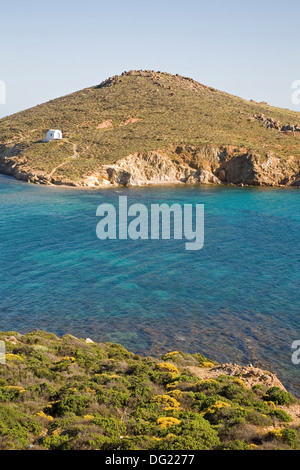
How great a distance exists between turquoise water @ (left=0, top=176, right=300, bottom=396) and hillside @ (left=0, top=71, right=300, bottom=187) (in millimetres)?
26976

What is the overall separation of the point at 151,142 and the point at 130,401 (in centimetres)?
8003

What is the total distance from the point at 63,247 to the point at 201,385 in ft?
93.3

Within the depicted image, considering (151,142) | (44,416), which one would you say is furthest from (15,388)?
(151,142)

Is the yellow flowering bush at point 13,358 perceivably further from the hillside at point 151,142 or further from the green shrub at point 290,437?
the hillside at point 151,142

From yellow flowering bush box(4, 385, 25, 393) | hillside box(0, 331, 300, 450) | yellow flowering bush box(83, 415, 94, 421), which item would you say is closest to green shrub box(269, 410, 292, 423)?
hillside box(0, 331, 300, 450)

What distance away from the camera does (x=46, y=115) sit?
11875 centimetres

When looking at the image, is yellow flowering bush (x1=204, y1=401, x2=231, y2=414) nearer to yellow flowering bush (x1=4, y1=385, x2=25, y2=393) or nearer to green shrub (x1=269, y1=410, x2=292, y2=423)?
green shrub (x1=269, y1=410, x2=292, y2=423)

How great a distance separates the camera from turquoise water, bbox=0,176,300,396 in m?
28.2

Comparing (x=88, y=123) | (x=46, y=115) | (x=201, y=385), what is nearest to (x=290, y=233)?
(x=201, y=385)

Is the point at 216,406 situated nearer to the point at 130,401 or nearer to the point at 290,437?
the point at 290,437

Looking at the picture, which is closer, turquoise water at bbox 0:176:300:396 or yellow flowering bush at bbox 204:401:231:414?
yellow flowering bush at bbox 204:401:231:414

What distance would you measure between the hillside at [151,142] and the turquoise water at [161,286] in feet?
88.5

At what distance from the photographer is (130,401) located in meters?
18.5

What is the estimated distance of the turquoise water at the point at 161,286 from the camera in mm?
28188
